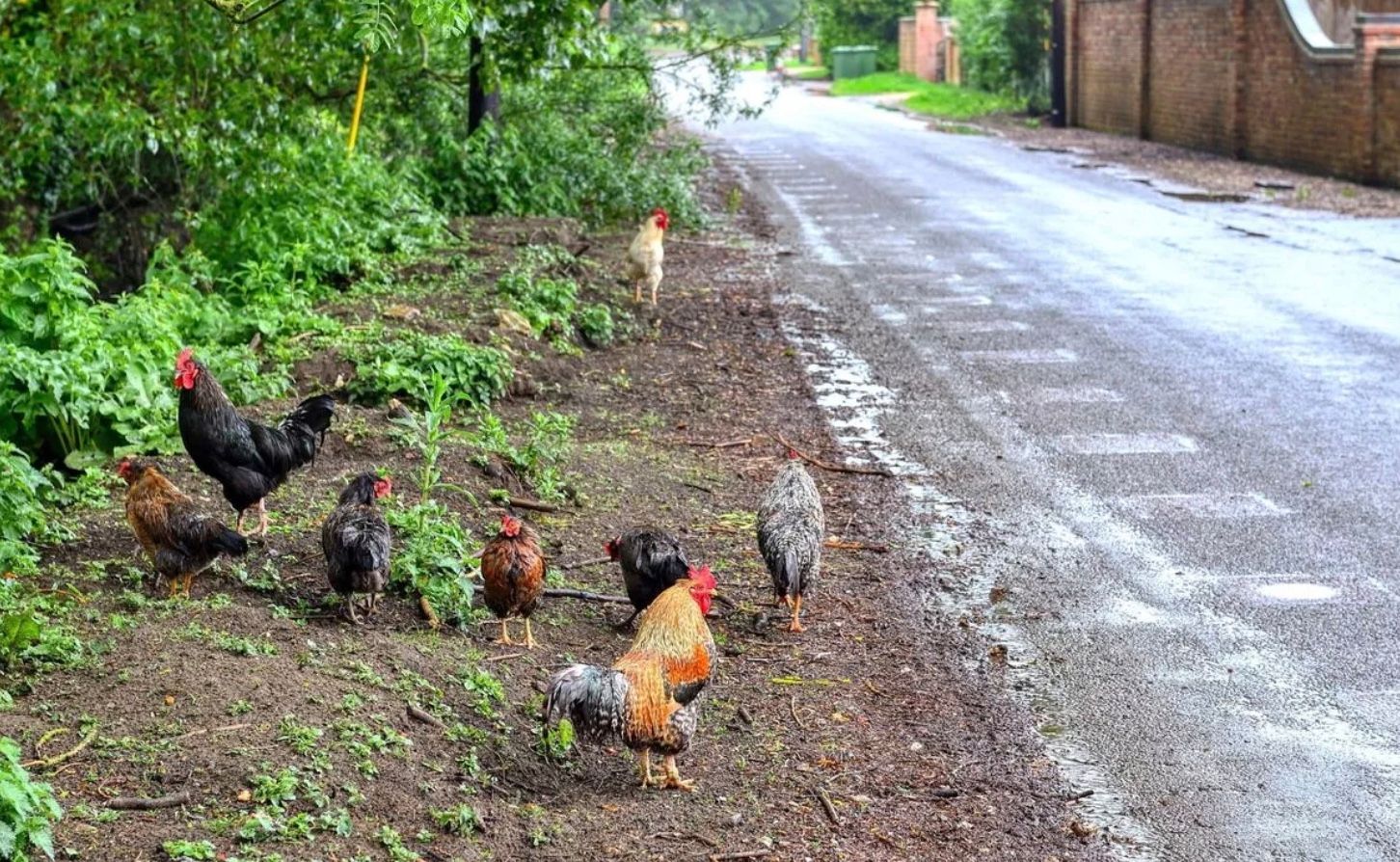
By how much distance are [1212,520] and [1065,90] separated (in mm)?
32985

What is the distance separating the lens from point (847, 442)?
10367 millimetres

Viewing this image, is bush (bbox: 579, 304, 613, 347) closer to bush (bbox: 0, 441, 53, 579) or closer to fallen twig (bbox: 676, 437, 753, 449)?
fallen twig (bbox: 676, 437, 753, 449)

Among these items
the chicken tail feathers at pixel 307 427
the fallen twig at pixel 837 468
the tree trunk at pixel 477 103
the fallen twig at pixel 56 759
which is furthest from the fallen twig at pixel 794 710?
the tree trunk at pixel 477 103

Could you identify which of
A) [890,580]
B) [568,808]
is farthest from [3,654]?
[890,580]

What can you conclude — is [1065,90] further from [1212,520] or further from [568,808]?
[568,808]

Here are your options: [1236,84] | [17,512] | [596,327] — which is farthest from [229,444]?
[1236,84]

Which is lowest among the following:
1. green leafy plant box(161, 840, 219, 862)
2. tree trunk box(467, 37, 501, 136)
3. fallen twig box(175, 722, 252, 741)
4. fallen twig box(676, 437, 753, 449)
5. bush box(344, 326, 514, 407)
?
fallen twig box(676, 437, 753, 449)

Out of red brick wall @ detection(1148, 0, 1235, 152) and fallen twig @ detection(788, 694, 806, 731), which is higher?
red brick wall @ detection(1148, 0, 1235, 152)

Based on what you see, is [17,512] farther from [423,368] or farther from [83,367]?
[423,368]

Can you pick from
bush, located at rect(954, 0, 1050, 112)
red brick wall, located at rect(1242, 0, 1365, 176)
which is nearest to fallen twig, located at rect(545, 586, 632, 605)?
red brick wall, located at rect(1242, 0, 1365, 176)

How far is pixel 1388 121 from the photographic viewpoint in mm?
24484

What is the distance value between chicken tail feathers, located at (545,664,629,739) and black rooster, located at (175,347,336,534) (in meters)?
2.52

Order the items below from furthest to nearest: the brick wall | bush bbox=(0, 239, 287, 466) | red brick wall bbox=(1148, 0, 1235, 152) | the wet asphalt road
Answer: red brick wall bbox=(1148, 0, 1235, 152)
the brick wall
bush bbox=(0, 239, 287, 466)
the wet asphalt road

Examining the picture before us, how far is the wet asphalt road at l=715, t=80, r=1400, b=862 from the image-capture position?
19.1 ft
